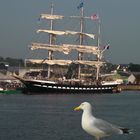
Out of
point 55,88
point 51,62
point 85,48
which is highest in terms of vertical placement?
point 85,48

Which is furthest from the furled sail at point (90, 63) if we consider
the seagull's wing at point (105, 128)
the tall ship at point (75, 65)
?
the seagull's wing at point (105, 128)

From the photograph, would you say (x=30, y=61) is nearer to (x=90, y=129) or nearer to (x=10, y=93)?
(x=10, y=93)

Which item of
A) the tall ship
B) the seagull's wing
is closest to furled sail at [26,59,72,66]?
the tall ship

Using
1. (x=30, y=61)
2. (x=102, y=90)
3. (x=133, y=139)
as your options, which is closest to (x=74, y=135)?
(x=133, y=139)

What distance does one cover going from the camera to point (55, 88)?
339 feet

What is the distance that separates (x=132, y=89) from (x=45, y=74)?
2842cm

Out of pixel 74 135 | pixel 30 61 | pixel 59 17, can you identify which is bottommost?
pixel 74 135

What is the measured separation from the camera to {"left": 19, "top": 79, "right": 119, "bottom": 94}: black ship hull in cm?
10038

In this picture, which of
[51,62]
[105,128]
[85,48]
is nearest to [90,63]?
[85,48]

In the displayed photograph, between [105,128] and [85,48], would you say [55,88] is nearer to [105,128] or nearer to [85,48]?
[85,48]

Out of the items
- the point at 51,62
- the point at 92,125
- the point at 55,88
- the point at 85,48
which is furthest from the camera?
the point at 85,48

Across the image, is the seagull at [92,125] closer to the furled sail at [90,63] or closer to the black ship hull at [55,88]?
the black ship hull at [55,88]

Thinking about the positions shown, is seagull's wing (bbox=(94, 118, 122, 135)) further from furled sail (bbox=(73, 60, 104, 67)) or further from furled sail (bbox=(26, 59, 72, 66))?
furled sail (bbox=(73, 60, 104, 67))

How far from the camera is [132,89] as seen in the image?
150125 mm
